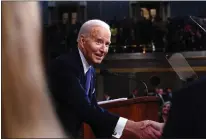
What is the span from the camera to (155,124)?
1134mm

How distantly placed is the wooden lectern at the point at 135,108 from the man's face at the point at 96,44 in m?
0.17

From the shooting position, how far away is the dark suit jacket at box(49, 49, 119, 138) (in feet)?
3.79

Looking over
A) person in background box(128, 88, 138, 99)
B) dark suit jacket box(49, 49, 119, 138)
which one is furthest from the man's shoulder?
person in background box(128, 88, 138, 99)

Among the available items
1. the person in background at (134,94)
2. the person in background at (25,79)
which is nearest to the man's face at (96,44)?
the person in background at (134,94)

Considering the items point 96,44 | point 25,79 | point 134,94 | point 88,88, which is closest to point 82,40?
point 96,44

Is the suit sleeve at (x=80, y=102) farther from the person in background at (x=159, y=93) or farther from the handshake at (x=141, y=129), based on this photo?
the person in background at (x=159, y=93)

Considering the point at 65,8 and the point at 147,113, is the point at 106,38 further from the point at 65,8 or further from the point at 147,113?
the point at 147,113

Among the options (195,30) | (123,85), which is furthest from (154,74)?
(195,30)

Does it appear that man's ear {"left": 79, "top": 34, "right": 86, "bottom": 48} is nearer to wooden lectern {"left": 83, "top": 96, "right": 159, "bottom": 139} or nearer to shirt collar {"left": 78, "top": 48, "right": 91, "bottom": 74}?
shirt collar {"left": 78, "top": 48, "right": 91, "bottom": 74}

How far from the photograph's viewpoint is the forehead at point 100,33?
1198 mm

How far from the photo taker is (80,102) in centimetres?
115

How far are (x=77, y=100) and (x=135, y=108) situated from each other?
0.75 feet

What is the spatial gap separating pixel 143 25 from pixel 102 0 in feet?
0.53

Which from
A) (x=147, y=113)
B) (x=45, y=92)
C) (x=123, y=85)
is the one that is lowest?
(x=147, y=113)
